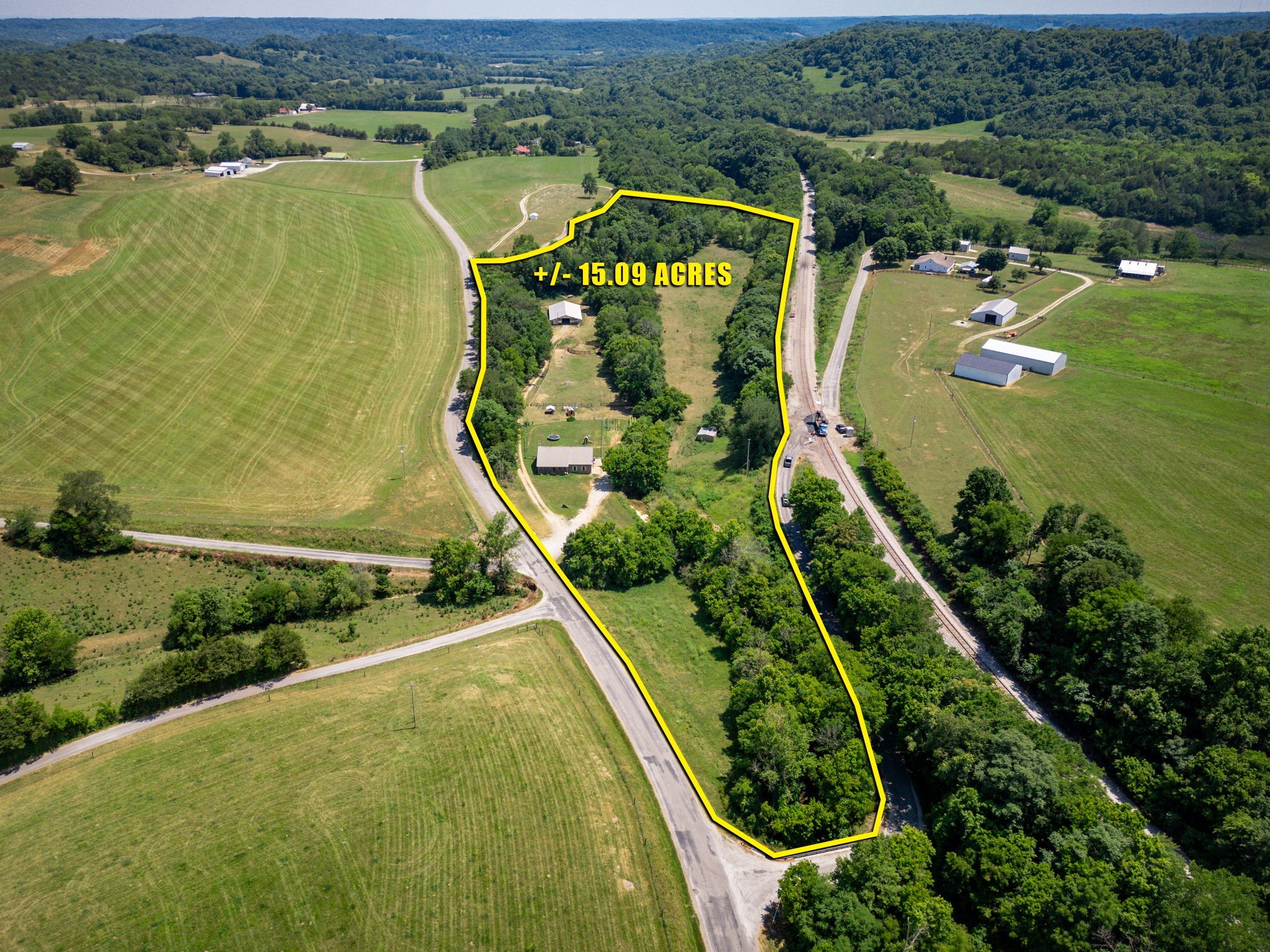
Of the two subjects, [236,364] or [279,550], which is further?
[236,364]

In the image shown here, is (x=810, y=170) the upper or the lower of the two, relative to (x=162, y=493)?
upper

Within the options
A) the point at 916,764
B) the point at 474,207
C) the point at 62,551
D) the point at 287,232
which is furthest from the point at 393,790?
the point at 474,207

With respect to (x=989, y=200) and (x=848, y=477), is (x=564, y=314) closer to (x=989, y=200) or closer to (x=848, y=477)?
(x=848, y=477)

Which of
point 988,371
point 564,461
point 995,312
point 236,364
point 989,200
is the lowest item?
point 564,461

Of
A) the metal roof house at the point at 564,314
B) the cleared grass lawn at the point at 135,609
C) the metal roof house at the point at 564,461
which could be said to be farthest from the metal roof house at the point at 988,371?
the cleared grass lawn at the point at 135,609

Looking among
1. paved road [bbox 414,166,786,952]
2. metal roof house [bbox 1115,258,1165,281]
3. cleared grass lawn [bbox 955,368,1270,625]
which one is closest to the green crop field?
cleared grass lawn [bbox 955,368,1270,625]

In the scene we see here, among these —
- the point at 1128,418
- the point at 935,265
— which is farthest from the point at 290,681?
the point at 935,265

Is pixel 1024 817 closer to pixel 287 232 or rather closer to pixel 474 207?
pixel 287 232
